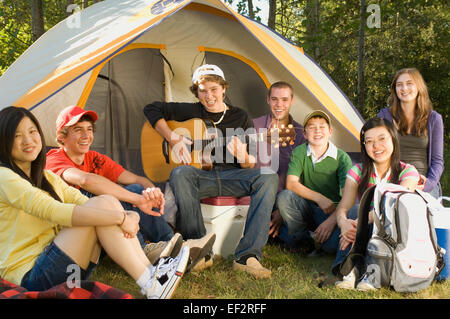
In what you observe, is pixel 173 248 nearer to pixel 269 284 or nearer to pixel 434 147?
pixel 269 284

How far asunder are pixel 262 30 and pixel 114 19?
1134 mm

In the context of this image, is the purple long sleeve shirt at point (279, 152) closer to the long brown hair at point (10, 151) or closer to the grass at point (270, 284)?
the grass at point (270, 284)

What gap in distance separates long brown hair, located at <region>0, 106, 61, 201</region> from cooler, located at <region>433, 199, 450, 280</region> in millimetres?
1878

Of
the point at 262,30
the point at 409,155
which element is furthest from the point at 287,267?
the point at 262,30

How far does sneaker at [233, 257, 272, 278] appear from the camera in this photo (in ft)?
7.87

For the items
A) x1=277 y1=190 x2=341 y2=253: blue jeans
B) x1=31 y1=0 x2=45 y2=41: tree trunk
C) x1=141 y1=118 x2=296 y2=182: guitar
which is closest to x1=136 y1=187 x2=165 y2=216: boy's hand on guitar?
x1=141 y1=118 x2=296 y2=182: guitar

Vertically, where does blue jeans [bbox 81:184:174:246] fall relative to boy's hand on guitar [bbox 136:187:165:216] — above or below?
below

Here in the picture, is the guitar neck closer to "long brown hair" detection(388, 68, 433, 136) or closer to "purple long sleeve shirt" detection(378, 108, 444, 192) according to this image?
"long brown hair" detection(388, 68, 433, 136)

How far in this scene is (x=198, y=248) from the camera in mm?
2348

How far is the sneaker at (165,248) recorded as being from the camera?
2.13m

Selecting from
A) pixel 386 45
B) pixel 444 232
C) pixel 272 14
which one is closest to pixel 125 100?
pixel 444 232

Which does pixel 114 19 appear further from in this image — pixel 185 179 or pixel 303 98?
pixel 303 98

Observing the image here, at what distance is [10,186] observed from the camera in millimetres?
1815
